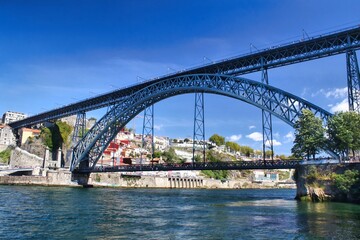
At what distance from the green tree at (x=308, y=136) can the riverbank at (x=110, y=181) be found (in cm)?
3713

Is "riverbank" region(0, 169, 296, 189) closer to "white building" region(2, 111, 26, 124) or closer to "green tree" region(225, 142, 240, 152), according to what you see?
"green tree" region(225, 142, 240, 152)

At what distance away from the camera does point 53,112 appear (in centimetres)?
6588

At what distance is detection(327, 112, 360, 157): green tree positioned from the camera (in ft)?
92.4

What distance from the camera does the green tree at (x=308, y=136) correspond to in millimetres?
30266

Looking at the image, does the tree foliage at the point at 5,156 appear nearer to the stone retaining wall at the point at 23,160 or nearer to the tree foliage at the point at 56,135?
the stone retaining wall at the point at 23,160

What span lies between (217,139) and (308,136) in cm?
11166

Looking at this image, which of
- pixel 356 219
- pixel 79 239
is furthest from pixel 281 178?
pixel 79 239

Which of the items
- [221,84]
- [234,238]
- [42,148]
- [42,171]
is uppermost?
[221,84]

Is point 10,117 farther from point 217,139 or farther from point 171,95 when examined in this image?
point 171,95

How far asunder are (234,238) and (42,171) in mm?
48488

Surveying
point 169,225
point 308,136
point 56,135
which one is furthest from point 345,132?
point 56,135

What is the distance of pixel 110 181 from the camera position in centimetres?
6316

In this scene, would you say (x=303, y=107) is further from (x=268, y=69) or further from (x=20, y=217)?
(x=20, y=217)

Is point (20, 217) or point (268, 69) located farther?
point (268, 69)
